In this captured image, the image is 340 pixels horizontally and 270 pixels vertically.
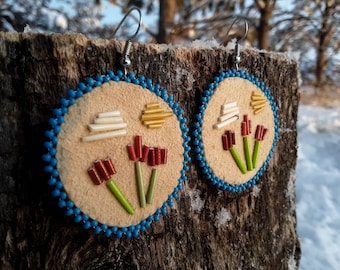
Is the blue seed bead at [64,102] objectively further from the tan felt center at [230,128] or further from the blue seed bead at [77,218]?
the tan felt center at [230,128]

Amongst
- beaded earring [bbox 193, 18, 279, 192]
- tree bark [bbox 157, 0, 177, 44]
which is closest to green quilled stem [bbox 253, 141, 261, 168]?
beaded earring [bbox 193, 18, 279, 192]

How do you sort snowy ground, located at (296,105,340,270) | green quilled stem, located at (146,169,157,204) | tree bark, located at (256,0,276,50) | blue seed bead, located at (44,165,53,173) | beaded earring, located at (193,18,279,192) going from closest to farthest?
1. blue seed bead, located at (44,165,53,173)
2. green quilled stem, located at (146,169,157,204)
3. beaded earring, located at (193,18,279,192)
4. snowy ground, located at (296,105,340,270)
5. tree bark, located at (256,0,276,50)

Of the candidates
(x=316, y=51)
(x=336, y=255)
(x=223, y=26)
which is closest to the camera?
(x=336, y=255)

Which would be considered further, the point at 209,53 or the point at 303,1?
the point at 303,1

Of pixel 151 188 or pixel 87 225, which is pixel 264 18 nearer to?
pixel 151 188

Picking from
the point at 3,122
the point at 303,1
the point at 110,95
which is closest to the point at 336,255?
the point at 110,95

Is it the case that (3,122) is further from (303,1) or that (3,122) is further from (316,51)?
(316,51)

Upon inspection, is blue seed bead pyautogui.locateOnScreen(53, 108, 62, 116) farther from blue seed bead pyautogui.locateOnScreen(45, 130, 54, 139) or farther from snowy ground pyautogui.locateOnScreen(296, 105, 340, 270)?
snowy ground pyautogui.locateOnScreen(296, 105, 340, 270)
